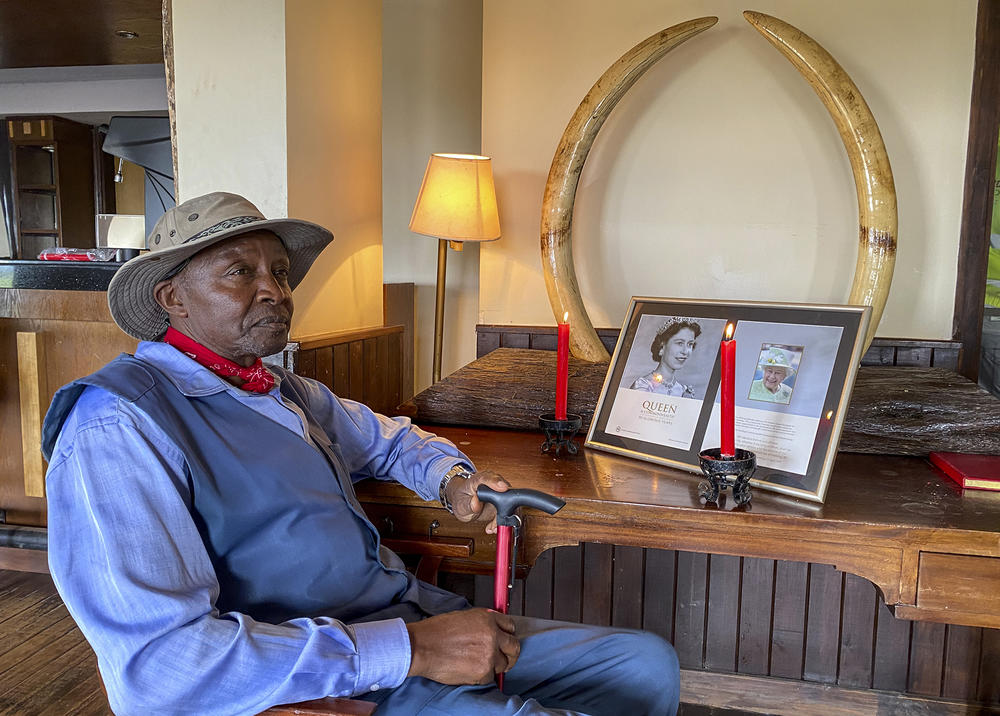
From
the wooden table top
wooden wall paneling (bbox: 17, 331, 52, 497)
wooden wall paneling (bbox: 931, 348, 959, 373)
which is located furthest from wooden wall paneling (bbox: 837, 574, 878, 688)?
wooden wall paneling (bbox: 17, 331, 52, 497)

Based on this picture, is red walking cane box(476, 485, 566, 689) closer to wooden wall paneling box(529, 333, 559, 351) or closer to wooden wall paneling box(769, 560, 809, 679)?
wooden wall paneling box(769, 560, 809, 679)

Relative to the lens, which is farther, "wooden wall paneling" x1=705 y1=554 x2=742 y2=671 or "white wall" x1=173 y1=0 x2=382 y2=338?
"white wall" x1=173 y1=0 x2=382 y2=338

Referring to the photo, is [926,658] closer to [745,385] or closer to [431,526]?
[745,385]

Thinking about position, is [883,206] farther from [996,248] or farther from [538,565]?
[538,565]

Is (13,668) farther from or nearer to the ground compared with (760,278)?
nearer to the ground

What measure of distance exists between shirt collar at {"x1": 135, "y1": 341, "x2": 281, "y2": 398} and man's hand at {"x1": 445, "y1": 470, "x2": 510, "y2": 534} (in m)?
0.40

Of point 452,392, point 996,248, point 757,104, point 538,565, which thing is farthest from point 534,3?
point 538,565

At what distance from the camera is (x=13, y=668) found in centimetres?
222

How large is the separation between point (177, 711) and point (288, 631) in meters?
0.15

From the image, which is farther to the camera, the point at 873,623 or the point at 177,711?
the point at 873,623

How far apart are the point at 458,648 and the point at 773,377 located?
28.0 inches

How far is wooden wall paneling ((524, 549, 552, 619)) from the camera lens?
210 centimetres

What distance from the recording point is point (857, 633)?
6.41 feet

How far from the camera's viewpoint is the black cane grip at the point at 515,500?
3.62ft
